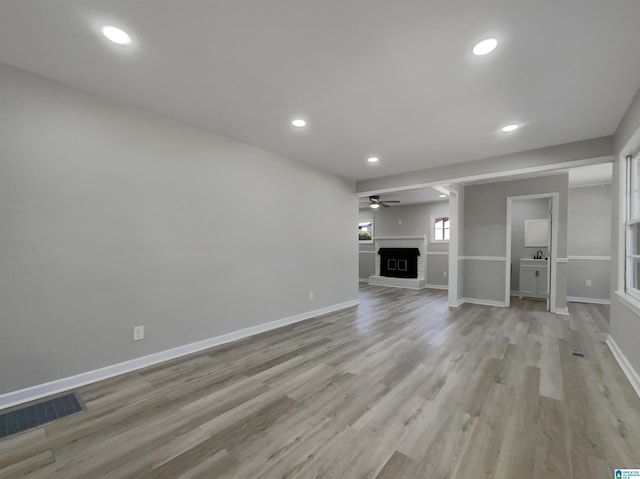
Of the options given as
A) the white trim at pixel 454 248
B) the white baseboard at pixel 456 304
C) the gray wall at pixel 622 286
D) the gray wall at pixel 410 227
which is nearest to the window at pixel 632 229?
the gray wall at pixel 622 286

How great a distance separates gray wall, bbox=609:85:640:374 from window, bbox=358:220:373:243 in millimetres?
6311

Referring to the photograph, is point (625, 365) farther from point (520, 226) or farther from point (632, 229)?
point (520, 226)

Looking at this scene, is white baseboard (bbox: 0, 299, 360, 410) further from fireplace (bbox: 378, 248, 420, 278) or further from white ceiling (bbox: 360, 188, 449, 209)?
fireplace (bbox: 378, 248, 420, 278)

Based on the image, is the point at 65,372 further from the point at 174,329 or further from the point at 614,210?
the point at 614,210

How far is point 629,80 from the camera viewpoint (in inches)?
87.9

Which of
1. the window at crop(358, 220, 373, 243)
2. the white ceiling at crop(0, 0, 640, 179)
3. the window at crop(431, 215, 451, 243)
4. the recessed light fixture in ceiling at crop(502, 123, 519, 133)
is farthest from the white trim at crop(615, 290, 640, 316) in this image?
the window at crop(358, 220, 373, 243)

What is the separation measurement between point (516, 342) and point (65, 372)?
4.64 meters

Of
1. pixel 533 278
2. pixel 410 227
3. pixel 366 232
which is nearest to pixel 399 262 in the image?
pixel 410 227

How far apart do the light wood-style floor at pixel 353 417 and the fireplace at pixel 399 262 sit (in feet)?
16.7

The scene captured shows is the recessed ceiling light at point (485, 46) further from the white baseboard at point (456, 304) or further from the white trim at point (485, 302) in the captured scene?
the white trim at point (485, 302)

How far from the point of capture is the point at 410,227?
860cm

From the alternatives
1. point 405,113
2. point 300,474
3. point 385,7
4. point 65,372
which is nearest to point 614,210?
point 405,113

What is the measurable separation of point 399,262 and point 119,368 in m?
7.46

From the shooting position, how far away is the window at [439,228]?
815cm
